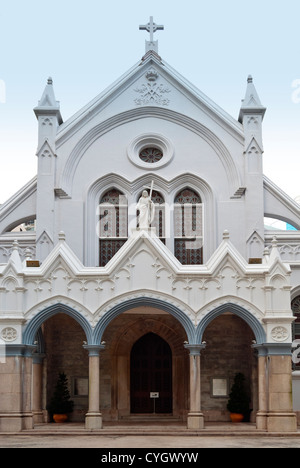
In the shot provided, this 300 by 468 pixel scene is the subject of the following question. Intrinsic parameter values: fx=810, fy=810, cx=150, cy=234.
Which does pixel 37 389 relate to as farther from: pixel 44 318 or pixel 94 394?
pixel 94 394

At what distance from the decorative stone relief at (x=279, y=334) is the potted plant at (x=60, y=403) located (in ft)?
27.6

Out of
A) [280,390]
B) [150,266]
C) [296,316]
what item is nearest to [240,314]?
[280,390]

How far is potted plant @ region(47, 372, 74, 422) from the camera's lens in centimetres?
3055

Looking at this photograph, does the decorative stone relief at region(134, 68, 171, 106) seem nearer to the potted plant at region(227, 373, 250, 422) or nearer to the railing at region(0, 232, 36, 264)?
the railing at region(0, 232, 36, 264)

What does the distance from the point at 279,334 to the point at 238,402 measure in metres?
3.77

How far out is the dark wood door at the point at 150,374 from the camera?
105ft

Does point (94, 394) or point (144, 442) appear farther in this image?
point (94, 394)

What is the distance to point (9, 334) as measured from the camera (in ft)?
91.8

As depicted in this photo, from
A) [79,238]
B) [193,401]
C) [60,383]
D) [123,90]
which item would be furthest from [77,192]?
[193,401]

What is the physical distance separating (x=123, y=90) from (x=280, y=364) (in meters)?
13.5

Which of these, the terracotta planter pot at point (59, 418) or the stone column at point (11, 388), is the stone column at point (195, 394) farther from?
the stone column at point (11, 388)

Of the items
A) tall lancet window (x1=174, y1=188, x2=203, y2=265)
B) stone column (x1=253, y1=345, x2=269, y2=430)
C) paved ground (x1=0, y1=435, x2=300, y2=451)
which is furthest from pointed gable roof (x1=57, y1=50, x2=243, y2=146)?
paved ground (x1=0, y1=435, x2=300, y2=451)

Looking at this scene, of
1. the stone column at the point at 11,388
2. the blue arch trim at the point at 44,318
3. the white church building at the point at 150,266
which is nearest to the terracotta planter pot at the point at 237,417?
the white church building at the point at 150,266

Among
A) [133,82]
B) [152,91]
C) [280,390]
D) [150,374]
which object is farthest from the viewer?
[133,82]
